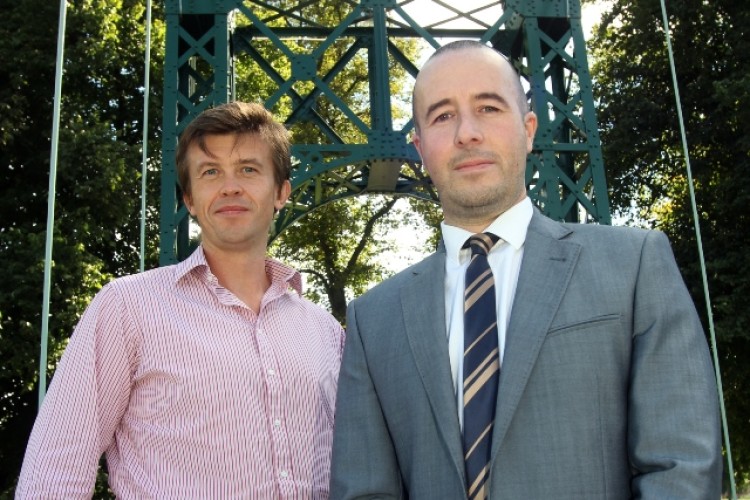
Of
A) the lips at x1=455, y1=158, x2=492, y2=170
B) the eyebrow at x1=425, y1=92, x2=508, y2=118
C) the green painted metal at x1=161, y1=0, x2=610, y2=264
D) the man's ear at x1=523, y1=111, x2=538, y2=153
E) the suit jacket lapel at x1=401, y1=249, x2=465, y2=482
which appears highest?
the green painted metal at x1=161, y1=0, x2=610, y2=264

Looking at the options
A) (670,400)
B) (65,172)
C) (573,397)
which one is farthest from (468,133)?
(65,172)

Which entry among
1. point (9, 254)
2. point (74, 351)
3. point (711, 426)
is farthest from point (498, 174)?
point (9, 254)

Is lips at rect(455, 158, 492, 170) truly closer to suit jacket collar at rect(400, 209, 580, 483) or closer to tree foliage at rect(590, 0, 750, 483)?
suit jacket collar at rect(400, 209, 580, 483)

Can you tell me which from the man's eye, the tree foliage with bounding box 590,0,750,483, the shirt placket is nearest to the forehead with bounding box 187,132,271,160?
the shirt placket

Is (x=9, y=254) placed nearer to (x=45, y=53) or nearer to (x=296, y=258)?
(x=45, y=53)

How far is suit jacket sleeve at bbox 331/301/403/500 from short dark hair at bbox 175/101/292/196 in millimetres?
854

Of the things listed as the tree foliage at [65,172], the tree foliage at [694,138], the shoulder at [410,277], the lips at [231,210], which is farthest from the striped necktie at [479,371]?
the tree foliage at [694,138]

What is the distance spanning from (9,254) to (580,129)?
9.74m

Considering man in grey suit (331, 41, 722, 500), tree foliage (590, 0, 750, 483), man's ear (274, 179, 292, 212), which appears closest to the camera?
man in grey suit (331, 41, 722, 500)

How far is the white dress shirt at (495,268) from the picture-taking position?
2234 millimetres

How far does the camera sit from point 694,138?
52.8ft

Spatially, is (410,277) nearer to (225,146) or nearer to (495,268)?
(495,268)

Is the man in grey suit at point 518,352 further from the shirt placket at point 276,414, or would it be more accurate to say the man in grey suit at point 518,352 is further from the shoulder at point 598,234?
the shirt placket at point 276,414

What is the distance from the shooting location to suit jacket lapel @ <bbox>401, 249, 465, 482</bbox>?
211cm
